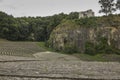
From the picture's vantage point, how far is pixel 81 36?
104 metres

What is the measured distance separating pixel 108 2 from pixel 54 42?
2479 centimetres

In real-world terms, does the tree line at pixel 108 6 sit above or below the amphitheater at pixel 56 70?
above

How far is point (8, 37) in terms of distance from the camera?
491 feet

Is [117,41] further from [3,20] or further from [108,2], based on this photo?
[3,20]

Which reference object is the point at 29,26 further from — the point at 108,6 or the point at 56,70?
the point at 56,70

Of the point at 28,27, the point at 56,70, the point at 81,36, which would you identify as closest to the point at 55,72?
the point at 56,70

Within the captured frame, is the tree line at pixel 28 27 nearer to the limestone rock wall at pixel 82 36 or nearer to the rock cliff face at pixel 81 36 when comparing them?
the rock cliff face at pixel 81 36

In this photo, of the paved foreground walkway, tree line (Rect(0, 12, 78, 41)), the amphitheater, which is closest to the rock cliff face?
tree line (Rect(0, 12, 78, 41))

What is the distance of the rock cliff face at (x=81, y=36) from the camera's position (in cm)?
9962

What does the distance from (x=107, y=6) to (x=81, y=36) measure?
573 inches

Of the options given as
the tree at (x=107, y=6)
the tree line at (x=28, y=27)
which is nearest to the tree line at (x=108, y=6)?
the tree at (x=107, y=6)

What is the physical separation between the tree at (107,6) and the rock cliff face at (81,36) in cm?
751

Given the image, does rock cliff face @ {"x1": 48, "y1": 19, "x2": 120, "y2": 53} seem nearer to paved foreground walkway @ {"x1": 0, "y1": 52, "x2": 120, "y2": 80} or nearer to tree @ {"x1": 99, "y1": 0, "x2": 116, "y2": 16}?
tree @ {"x1": 99, "y1": 0, "x2": 116, "y2": 16}

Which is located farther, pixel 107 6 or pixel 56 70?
pixel 107 6
